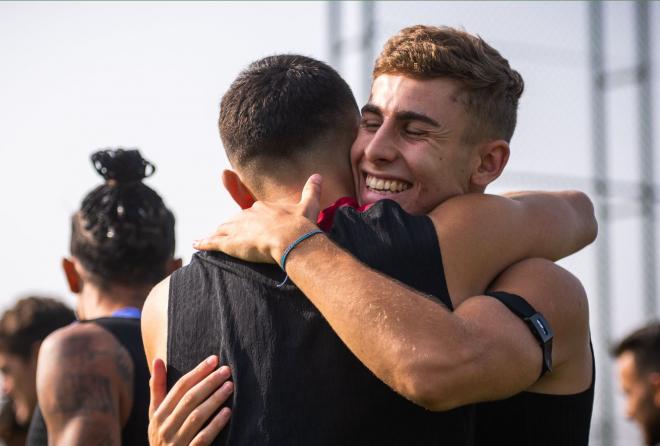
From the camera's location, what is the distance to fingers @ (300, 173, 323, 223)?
3027 mm

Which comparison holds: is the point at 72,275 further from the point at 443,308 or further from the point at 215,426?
the point at 443,308

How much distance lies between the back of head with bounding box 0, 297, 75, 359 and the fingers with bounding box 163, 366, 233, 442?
404 centimetres

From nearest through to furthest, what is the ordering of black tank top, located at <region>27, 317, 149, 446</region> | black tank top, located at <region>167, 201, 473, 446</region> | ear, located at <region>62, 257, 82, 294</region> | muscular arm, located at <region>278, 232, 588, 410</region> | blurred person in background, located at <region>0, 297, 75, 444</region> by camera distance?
muscular arm, located at <region>278, 232, 588, 410</region> < black tank top, located at <region>167, 201, 473, 446</region> < black tank top, located at <region>27, 317, 149, 446</region> < ear, located at <region>62, 257, 82, 294</region> < blurred person in background, located at <region>0, 297, 75, 444</region>

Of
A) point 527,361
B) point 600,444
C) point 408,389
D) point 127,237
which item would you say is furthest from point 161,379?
point 600,444

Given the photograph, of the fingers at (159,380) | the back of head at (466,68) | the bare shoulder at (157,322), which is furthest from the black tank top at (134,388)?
the back of head at (466,68)

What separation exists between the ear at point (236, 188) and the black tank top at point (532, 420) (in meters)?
0.93

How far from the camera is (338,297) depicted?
9.23ft

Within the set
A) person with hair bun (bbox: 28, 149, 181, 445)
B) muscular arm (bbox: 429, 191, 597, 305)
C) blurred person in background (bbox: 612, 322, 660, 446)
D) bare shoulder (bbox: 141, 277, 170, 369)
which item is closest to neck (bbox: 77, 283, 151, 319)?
person with hair bun (bbox: 28, 149, 181, 445)

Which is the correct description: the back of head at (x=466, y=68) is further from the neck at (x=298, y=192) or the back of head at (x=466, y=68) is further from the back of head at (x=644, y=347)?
the back of head at (x=644, y=347)

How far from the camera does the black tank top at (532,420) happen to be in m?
3.16

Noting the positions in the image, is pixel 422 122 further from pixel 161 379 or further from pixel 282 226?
pixel 161 379

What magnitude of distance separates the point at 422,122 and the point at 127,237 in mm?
2128

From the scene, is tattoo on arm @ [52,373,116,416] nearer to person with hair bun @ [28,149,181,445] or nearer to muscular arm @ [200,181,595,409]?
person with hair bun @ [28,149,181,445]

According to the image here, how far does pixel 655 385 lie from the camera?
6.60 m
